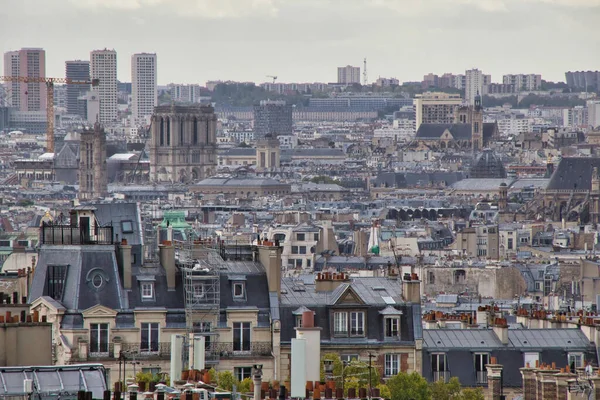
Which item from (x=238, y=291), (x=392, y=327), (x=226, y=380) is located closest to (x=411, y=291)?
(x=392, y=327)

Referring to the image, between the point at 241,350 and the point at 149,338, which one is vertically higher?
the point at 149,338

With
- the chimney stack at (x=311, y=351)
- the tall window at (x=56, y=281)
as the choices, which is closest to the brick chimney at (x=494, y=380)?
the chimney stack at (x=311, y=351)

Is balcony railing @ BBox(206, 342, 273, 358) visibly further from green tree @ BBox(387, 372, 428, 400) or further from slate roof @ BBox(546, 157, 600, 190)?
slate roof @ BBox(546, 157, 600, 190)

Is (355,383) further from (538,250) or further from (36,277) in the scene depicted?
(538,250)

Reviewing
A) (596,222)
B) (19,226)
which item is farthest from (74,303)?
(596,222)

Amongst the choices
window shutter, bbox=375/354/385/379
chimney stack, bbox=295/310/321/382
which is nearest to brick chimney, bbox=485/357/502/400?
window shutter, bbox=375/354/385/379

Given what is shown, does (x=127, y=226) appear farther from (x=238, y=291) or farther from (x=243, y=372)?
(x=243, y=372)
